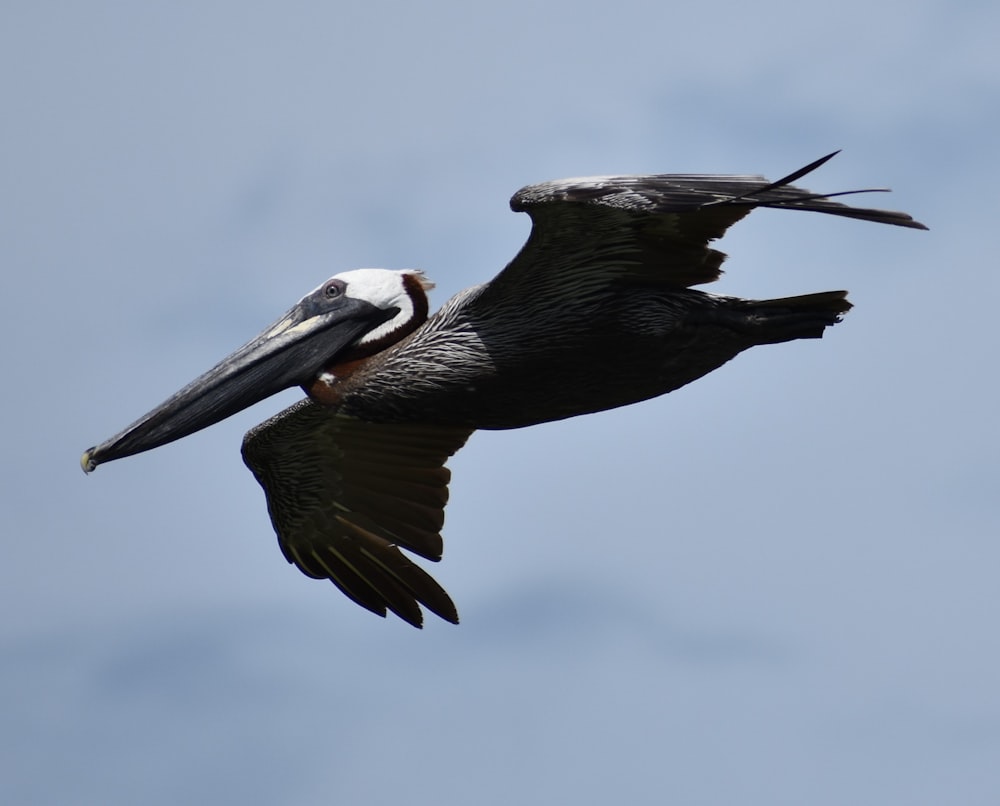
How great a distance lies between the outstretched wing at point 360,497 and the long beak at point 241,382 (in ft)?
3.85

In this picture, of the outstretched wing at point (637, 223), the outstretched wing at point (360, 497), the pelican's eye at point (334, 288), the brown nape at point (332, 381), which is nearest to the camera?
the outstretched wing at point (637, 223)

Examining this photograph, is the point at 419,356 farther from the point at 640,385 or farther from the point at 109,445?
the point at 109,445

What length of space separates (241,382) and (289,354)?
1.18 feet

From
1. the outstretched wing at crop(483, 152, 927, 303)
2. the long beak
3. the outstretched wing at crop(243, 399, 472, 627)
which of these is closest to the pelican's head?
the long beak

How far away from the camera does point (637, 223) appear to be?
35.3ft

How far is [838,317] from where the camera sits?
1111 centimetres

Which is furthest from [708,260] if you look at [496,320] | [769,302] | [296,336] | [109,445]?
[109,445]

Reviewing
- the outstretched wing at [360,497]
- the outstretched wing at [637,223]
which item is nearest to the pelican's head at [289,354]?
the outstretched wing at [360,497]

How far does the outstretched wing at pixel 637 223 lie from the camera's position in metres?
10.3

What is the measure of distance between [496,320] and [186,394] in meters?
→ 2.29

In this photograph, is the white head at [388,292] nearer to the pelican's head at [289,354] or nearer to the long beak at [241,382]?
the pelican's head at [289,354]

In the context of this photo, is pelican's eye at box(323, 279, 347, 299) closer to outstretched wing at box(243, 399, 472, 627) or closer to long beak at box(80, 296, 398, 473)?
long beak at box(80, 296, 398, 473)

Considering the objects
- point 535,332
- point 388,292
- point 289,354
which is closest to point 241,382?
point 289,354

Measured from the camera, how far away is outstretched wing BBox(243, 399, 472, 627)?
527 inches
